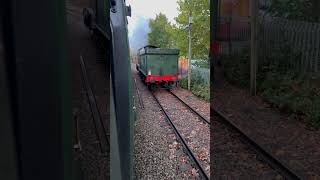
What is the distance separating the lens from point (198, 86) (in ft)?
62.4

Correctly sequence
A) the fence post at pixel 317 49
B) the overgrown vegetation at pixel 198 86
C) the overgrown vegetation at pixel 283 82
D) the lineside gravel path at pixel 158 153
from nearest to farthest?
the lineside gravel path at pixel 158 153, the overgrown vegetation at pixel 283 82, the fence post at pixel 317 49, the overgrown vegetation at pixel 198 86

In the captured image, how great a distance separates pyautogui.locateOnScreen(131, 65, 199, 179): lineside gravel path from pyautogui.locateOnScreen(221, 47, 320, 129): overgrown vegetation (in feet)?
8.90

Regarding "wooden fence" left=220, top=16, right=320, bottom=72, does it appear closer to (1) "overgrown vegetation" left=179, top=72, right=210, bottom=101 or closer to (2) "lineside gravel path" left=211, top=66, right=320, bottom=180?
(2) "lineside gravel path" left=211, top=66, right=320, bottom=180

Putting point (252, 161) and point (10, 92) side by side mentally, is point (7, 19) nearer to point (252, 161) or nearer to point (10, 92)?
point (10, 92)

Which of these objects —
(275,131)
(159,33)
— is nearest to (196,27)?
(275,131)

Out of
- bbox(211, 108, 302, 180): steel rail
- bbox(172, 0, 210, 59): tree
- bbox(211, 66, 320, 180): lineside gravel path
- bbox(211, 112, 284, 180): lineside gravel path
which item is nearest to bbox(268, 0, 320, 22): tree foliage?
bbox(211, 66, 320, 180): lineside gravel path

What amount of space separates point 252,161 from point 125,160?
3.94 m

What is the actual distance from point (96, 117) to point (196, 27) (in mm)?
18180

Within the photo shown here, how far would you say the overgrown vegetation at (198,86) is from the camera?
16.7 m

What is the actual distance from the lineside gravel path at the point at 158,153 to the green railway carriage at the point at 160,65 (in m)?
8.21

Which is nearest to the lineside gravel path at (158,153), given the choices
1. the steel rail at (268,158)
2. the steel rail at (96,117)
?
the steel rail at (268,158)

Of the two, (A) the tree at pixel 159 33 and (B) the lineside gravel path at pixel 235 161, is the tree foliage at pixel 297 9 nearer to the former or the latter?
(B) the lineside gravel path at pixel 235 161

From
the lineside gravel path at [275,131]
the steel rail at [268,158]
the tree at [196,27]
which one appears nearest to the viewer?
the steel rail at [268,158]

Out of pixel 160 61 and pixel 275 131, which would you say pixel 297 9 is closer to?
pixel 275 131
